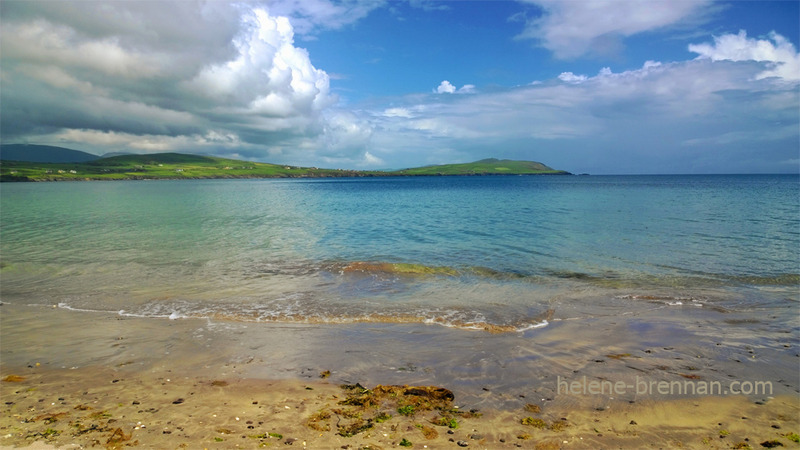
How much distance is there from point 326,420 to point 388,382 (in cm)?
241

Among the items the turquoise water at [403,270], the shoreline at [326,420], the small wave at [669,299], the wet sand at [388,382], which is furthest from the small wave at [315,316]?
the shoreline at [326,420]

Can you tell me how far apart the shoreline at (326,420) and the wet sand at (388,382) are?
41 mm

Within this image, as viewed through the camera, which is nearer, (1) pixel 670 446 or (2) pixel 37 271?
(1) pixel 670 446

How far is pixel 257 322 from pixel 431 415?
947 cm

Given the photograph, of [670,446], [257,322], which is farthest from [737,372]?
[257,322]

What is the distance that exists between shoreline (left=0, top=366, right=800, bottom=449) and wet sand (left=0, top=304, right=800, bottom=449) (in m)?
0.04

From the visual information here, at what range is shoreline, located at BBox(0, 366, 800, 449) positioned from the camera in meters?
8.20

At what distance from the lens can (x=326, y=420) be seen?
349 inches

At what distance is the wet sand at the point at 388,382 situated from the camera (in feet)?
27.7

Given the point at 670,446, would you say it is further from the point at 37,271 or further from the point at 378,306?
the point at 37,271

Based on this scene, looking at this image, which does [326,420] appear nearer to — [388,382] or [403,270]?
[388,382]

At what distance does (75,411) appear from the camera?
937cm

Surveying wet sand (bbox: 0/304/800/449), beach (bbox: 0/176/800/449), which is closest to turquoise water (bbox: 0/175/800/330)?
beach (bbox: 0/176/800/449)

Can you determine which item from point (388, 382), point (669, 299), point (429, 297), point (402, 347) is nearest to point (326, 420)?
point (388, 382)
